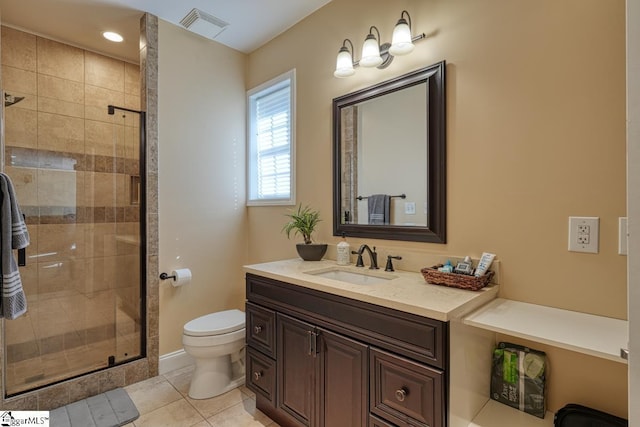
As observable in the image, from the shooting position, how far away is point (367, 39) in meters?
1.86

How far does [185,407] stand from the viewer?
2.01 meters

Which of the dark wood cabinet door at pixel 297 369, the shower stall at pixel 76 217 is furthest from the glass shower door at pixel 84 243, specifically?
the dark wood cabinet door at pixel 297 369

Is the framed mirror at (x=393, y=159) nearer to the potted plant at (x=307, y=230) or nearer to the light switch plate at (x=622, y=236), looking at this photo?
the potted plant at (x=307, y=230)

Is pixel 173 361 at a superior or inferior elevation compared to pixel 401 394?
inferior

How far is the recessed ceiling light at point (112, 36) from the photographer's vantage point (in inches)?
102

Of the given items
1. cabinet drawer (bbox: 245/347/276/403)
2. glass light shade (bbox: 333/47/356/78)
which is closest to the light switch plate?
glass light shade (bbox: 333/47/356/78)

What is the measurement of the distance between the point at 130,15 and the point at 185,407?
108 inches

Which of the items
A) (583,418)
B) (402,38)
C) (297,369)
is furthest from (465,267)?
(402,38)

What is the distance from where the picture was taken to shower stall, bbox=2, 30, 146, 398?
2.30m

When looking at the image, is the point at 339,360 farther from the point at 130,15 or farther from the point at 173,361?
the point at 130,15

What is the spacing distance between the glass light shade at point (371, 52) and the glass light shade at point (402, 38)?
0.41 feet

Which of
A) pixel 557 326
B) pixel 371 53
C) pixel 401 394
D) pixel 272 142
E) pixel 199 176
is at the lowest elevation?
pixel 401 394

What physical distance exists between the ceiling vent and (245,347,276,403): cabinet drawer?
233 centimetres

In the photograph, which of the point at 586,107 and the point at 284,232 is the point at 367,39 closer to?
the point at 586,107
